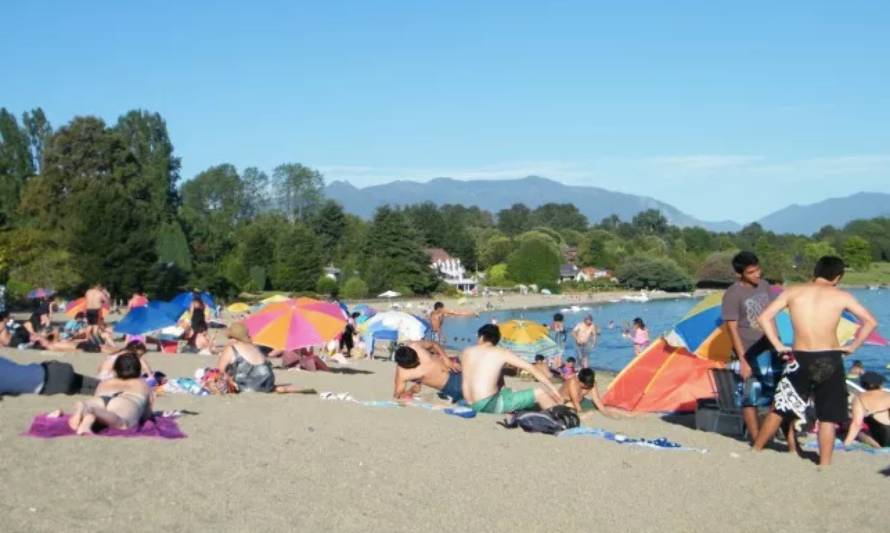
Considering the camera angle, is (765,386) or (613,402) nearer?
(765,386)

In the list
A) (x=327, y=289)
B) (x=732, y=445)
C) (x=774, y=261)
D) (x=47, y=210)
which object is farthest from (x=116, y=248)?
(x=774, y=261)

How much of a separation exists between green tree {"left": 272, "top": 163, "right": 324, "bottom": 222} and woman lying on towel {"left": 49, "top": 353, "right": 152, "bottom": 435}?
125 metres

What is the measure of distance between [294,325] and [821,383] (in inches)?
334

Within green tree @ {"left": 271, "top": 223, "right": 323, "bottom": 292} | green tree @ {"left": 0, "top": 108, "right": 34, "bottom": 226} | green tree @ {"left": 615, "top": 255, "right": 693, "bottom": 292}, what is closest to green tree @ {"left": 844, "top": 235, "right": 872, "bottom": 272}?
green tree @ {"left": 615, "top": 255, "right": 693, "bottom": 292}

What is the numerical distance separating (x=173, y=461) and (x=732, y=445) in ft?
16.2

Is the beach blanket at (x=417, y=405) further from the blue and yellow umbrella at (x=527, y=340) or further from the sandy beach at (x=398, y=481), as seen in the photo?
the blue and yellow umbrella at (x=527, y=340)

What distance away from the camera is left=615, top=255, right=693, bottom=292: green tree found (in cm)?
9619

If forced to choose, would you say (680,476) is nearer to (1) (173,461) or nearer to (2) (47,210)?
(1) (173,461)

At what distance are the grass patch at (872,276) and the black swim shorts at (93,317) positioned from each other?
9884cm

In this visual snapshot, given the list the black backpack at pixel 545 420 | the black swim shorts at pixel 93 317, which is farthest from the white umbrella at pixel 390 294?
the black backpack at pixel 545 420

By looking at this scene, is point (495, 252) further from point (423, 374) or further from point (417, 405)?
point (417, 405)

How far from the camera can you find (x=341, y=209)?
94.1 metres

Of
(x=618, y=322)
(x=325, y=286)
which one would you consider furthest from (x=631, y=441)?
(x=325, y=286)

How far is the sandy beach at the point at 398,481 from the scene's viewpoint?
16.4 feet
